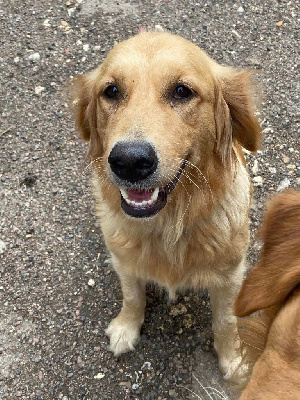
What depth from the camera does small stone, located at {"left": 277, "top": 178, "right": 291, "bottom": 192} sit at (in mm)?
3746

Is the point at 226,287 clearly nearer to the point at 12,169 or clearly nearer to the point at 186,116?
the point at 186,116

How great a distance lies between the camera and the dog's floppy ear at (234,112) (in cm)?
252

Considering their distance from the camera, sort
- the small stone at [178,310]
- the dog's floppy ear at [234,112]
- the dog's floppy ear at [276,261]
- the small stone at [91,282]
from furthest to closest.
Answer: the small stone at [91,282], the small stone at [178,310], the dog's floppy ear at [234,112], the dog's floppy ear at [276,261]

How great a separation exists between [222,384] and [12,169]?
2.34m

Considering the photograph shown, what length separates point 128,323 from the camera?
316 centimetres

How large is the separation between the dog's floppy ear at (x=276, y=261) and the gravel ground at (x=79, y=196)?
1.24m

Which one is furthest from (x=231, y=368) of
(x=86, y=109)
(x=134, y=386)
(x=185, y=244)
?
(x=86, y=109)

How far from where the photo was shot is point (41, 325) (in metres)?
3.29

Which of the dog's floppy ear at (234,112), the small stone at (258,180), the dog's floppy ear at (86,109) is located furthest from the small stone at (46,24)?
the dog's floppy ear at (234,112)

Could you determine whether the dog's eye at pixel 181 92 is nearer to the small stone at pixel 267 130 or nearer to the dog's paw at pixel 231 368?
the dog's paw at pixel 231 368

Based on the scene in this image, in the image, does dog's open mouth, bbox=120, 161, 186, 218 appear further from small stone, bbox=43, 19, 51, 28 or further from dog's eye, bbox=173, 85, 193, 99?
small stone, bbox=43, 19, 51, 28

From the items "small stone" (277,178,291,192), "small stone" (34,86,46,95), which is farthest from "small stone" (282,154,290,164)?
"small stone" (34,86,46,95)

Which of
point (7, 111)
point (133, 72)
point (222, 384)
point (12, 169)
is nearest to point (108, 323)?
point (222, 384)

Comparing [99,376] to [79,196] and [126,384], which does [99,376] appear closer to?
[126,384]
